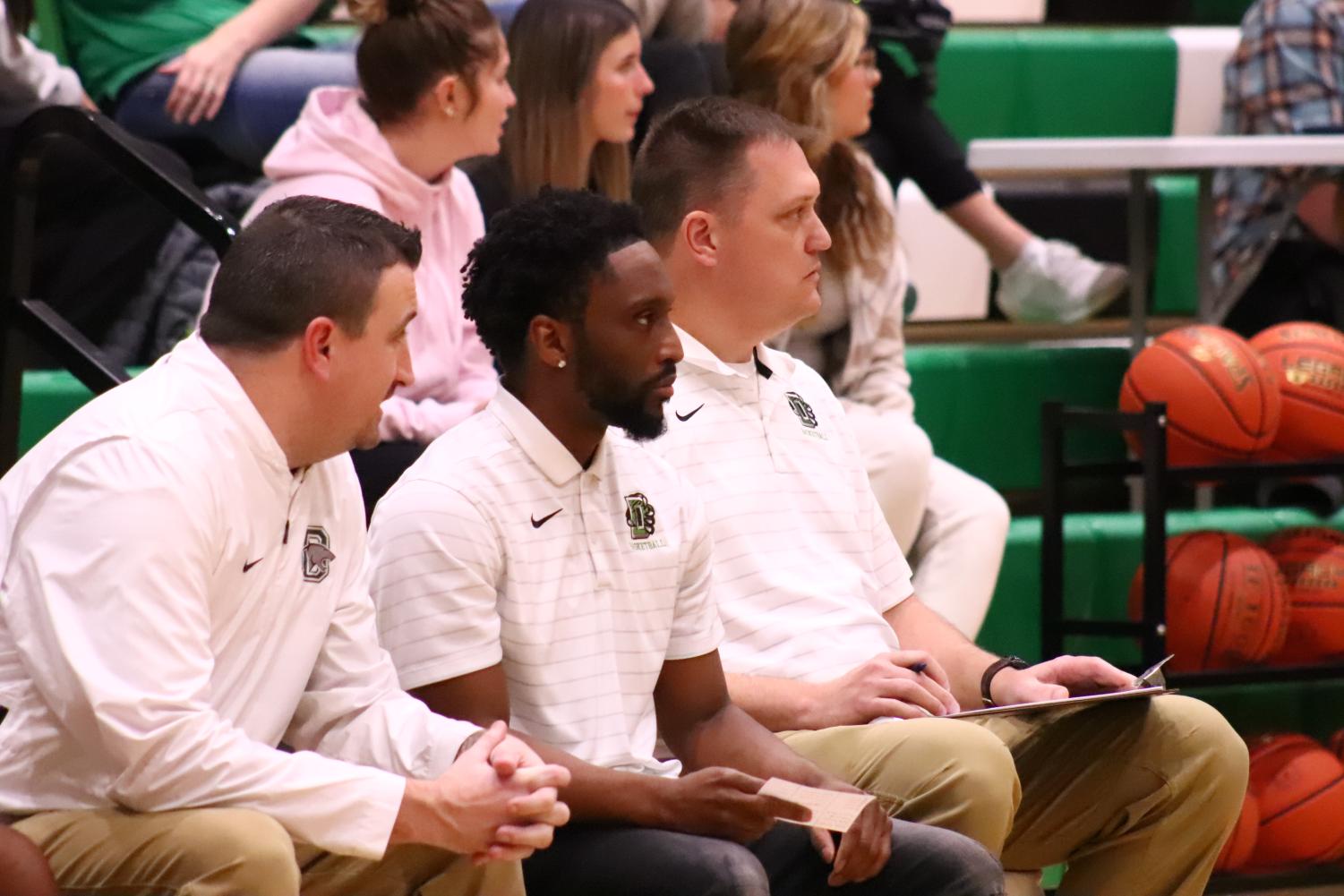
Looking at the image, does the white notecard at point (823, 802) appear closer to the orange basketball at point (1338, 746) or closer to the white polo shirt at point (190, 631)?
the white polo shirt at point (190, 631)

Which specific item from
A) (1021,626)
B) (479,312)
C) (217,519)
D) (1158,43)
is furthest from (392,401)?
(1158,43)

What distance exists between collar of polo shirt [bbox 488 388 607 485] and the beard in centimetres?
6

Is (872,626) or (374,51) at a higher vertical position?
(374,51)

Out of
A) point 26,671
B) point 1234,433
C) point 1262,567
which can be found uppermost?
point 26,671

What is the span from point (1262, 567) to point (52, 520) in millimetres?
2619

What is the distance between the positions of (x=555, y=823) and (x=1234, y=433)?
7.38ft

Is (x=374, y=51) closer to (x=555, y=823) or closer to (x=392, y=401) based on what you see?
(x=392, y=401)

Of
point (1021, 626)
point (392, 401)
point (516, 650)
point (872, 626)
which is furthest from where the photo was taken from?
point (1021, 626)

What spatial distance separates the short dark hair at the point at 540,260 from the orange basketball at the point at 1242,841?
6.75 feet

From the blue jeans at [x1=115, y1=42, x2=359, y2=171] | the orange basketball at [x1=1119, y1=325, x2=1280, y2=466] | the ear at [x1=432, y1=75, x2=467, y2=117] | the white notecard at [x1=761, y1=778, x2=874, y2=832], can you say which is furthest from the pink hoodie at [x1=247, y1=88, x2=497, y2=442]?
the orange basketball at [x1=1119, y1=325, x2=1280, y2=466]

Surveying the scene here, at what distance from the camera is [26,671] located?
188cm

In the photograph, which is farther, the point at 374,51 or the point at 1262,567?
the point at 1262,567

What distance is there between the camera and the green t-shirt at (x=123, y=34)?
12.4 ft

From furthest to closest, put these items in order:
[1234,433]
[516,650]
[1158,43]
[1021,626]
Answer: [1158,43] < [1021,626] < [1234,433] < [516,650]
